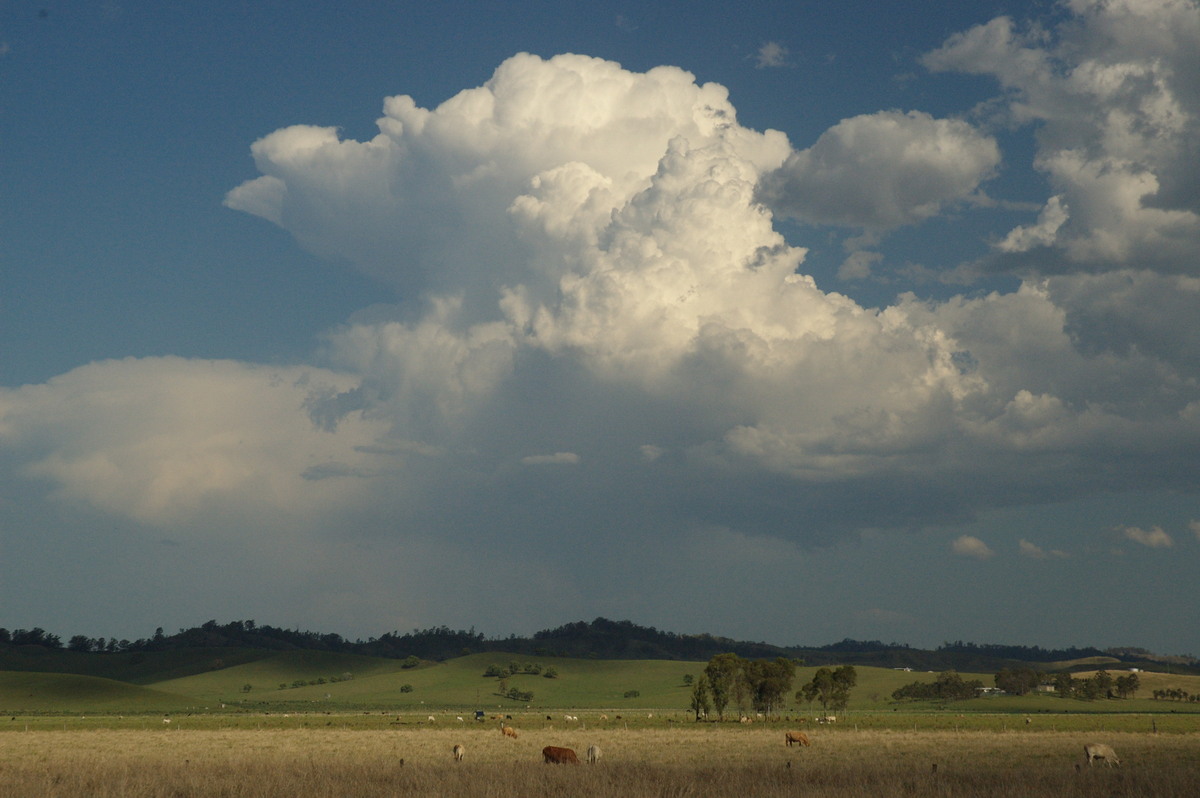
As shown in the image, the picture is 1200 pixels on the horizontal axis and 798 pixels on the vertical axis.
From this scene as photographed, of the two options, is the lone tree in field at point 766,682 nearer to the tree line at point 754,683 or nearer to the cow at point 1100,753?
the tree line at point 754,683

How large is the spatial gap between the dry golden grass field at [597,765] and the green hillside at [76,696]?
2896 inches

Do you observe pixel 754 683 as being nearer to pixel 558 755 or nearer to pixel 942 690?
pixel 558 755

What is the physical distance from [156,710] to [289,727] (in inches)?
2875

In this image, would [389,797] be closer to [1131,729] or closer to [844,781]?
[844,781]

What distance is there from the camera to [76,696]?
16725 centimetres

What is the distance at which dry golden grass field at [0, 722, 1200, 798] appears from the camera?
840 inches

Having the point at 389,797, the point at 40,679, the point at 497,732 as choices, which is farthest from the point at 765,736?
the point at 40,679

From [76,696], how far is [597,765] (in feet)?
566

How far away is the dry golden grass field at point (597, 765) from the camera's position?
840 inches

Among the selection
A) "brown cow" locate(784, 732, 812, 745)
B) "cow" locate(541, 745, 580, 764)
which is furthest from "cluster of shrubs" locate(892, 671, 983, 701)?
"cow" locate(541, 745, 580, 764)

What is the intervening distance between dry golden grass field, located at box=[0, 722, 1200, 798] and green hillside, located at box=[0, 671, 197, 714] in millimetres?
73549

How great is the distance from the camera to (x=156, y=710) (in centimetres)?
14588

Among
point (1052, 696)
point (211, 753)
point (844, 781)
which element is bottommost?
point (1052, 696)

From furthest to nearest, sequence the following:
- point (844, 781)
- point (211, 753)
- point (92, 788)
A: point (211, 753), point (844, 781), point (92, 788)
